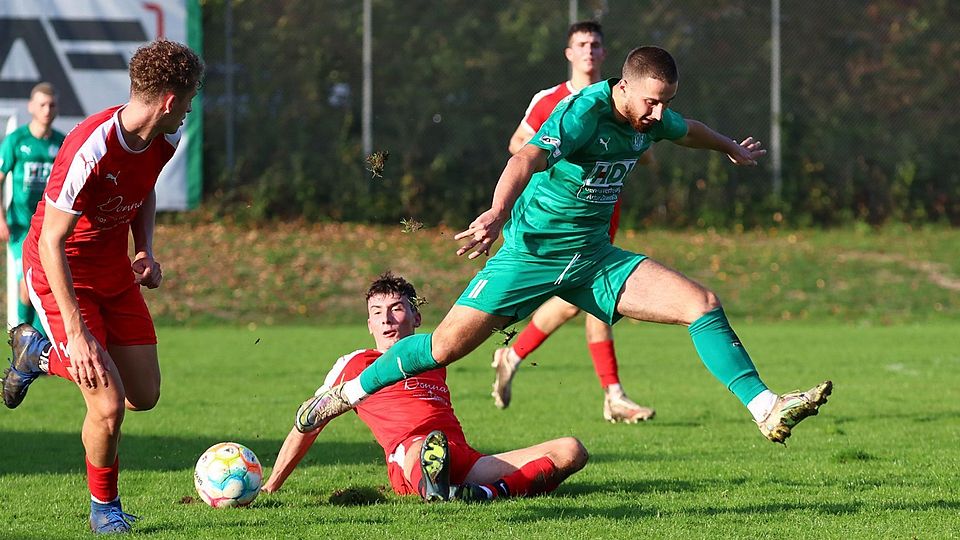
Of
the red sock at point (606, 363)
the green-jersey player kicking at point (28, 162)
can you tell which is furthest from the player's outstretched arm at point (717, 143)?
the green-jersey player kicking at point (28, 162)

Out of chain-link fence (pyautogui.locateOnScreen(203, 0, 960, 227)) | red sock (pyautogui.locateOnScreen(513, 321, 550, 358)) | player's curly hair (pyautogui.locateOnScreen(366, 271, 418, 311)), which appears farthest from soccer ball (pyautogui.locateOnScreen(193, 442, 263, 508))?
chain-link fence (pyautogui.locateOnScreen(203, 0, 960, 227))

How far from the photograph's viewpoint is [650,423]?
29.0 feet

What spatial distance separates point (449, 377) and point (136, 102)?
708 cm

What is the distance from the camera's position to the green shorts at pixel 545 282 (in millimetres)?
5684

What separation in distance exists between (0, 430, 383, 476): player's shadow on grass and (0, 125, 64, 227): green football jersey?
349cm

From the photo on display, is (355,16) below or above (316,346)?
above

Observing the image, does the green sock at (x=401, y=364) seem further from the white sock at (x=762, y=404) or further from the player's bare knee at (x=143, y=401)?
the white sock at (x=762, y=404)

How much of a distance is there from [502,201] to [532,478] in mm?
1500

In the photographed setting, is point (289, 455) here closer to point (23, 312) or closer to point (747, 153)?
point (747, 153)

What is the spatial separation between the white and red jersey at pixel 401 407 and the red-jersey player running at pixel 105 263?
1025mm

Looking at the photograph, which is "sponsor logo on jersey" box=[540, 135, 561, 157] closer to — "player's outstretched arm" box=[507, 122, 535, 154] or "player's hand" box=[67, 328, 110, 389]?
"player's hand" box=[67, 328, 110, 389]

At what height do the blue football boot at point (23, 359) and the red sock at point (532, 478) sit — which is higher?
the blue football boot at point (23, 359)

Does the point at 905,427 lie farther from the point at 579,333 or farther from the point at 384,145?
the point at 384,145

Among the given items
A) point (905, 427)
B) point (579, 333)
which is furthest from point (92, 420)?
point (579, 333)
